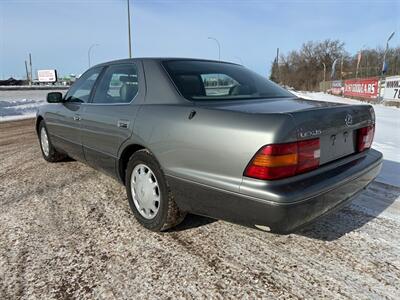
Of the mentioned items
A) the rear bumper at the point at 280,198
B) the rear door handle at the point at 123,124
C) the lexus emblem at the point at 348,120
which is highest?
the lexus emblem at the point at 348,120

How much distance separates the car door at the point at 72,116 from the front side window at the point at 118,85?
0.79ft

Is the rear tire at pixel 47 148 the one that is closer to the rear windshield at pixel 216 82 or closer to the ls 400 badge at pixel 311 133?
the rear windshield at pixel 216 82

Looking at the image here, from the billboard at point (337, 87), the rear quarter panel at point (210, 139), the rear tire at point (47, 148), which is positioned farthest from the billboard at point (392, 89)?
the rear quarter panel at point (210, 139)

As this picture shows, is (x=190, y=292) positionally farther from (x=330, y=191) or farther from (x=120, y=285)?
(x=330, y=191)

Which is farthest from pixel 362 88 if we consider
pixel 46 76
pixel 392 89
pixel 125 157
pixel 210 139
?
pixel 46 76

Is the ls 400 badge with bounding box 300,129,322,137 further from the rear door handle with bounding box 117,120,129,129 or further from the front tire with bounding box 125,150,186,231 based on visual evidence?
the rear door handle with bounding box 117,120,129,129

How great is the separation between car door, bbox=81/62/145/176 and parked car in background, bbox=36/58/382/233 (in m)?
0.01

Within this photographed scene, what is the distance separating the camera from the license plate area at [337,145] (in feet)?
7.82

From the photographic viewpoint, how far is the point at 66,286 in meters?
2.21

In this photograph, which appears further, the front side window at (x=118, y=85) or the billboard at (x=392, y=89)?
the billboard at (x=392, y=89)

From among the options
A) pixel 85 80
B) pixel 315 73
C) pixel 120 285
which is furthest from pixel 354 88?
pixel 315 73

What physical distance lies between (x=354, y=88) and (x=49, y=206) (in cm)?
2716

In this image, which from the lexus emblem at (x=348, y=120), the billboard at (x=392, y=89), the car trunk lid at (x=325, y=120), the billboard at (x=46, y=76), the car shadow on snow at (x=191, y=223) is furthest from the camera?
the billboard at (x=46, y=76)

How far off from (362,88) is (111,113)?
79.4 ft
